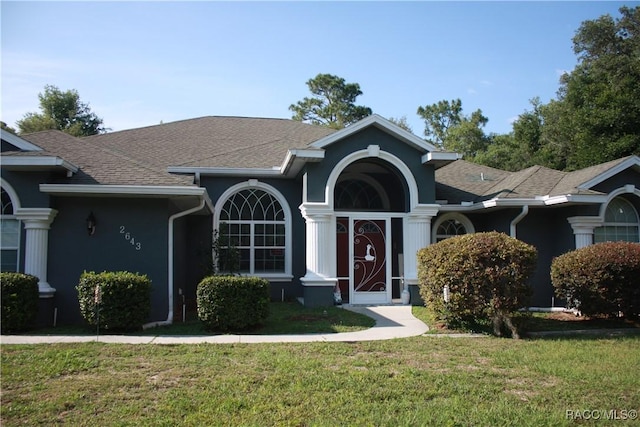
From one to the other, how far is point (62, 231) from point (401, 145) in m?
8.53

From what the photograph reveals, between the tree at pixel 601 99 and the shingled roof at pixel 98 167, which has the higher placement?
the tree at pixel 601 99

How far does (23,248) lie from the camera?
34.8ft

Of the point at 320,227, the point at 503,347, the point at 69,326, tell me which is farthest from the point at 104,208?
the point at 503,347

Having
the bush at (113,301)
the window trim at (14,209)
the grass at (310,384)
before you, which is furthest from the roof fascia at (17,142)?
the grass at (310,384)

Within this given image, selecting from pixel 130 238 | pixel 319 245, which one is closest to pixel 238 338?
pixel 130 238

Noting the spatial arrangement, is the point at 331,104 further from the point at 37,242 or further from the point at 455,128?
the point at 37,242

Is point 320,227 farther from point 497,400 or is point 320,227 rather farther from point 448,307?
point 497,400

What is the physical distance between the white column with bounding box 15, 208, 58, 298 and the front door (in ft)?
23.5

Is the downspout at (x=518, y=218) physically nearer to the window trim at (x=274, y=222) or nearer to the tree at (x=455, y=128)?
the window trim at (x=274, y=222)

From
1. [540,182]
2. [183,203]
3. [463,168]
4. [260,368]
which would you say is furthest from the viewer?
[463,168]

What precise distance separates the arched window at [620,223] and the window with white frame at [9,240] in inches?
565

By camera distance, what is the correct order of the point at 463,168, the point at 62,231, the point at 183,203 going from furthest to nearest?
the point at 463,168 < the point at 183,203 < the point at 62,231

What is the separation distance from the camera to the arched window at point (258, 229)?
14922 millimetres

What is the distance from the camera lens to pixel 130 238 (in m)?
10.8
